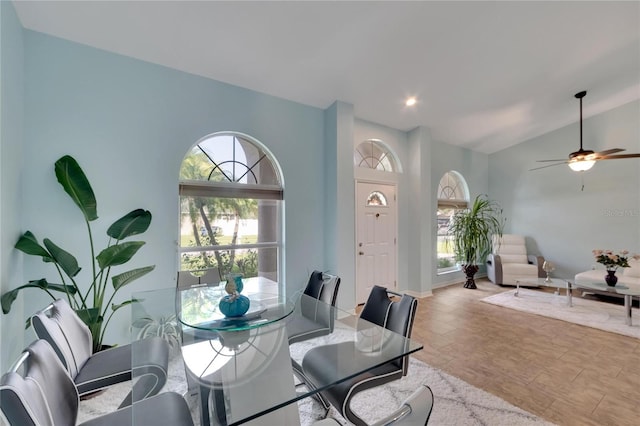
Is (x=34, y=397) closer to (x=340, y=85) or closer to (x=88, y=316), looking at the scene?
(x=88, y=316)

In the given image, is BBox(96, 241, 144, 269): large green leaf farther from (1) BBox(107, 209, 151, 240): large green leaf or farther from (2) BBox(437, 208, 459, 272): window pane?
(2) BBox(437, 208, 459, 272): window pane

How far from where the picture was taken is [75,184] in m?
2.21

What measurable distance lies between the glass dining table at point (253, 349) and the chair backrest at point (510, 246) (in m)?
5.28

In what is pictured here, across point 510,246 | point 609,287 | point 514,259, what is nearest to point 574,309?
point 609,287

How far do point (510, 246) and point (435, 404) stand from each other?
16.8ft

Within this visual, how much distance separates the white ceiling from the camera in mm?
2375

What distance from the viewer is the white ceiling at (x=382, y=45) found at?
2.38m

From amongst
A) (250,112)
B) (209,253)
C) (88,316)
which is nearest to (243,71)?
(250,112)

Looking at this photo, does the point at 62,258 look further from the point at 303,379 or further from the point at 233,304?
the point at 303,379

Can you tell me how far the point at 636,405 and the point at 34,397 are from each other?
139 inches

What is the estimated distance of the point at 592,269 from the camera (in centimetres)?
515

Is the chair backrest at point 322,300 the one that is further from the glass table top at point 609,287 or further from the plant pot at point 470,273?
the plant pot at point 470,273

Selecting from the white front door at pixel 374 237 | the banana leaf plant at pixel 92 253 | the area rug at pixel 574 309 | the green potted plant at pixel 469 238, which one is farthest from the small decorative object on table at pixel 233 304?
the green potted plant at pixel 469 238

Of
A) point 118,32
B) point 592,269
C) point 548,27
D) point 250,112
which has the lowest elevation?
point 592,269
